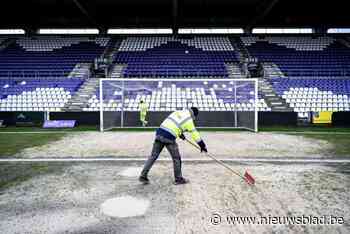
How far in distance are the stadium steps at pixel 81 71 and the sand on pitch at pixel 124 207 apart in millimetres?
20460

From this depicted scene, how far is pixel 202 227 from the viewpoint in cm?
391

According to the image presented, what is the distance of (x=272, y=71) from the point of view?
24281 millimetres

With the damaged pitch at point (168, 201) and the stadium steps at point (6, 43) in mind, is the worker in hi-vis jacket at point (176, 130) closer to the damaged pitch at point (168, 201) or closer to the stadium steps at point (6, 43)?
the damaged pitch at point (168, 201)

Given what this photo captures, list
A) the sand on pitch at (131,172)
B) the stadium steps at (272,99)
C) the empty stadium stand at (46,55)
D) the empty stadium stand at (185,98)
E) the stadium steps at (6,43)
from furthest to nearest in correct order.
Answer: the stadium steps at (6,43) < the empty stadium stand at (46,55) < the stadium steps at (272,99) < the empty stadium stand at (185,98) < the sand on pitch at (131,172)

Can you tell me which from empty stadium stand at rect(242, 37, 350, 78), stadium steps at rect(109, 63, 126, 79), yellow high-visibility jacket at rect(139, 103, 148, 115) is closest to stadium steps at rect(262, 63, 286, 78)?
empty stadium stand at rect(242, 37, 350, 78)

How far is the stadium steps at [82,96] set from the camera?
19344mm

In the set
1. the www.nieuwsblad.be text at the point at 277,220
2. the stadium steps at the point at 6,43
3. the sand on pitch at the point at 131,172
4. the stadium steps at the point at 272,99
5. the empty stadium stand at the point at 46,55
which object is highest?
the stadium steps at the point at 6,43

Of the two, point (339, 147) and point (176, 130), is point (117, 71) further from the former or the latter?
point (176, 130)

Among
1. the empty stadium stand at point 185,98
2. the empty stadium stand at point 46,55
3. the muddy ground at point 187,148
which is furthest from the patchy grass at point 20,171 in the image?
the empty stadium stand at point 46,55

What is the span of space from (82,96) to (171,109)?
24.9 feet

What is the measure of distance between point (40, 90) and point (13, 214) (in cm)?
1853

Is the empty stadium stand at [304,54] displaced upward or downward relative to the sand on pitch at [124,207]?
upward

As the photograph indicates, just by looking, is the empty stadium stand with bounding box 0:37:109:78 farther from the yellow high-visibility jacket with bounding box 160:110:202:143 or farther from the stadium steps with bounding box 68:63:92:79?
the yellow high-visibility jacket with bounding box 160:110:202:143
